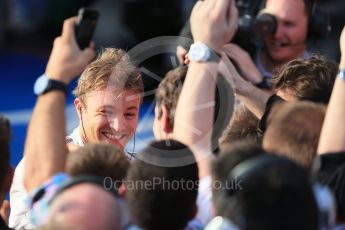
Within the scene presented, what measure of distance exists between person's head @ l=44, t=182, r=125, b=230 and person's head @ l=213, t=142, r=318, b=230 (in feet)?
0.99

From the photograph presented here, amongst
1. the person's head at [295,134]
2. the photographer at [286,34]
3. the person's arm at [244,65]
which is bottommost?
the photographer at [286,34]

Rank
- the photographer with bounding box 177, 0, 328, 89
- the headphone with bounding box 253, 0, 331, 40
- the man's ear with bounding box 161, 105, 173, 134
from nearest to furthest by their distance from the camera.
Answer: the man's ear with bounding box 161, 105, 173, 134 < the photographer with bounding box 177, 0, 328, 89 < the headphone with bounding box 253, 0, 331, 40

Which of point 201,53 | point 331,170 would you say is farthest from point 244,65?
point 331,170

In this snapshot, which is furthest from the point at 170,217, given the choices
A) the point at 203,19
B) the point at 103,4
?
the point at 103,4

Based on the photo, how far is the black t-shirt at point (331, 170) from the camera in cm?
288

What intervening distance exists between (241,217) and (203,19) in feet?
2.84

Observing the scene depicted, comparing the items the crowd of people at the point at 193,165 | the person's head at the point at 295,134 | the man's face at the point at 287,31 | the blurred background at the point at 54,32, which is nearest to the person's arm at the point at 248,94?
the crowd of people at the point at 193,165

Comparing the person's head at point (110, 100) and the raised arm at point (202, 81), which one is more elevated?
the raised arm at point (202, 81)

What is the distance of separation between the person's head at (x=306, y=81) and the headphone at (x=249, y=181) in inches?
52.2

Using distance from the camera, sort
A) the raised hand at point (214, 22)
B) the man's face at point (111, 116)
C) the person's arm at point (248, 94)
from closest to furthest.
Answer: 1. the raised hand at point (214, 22)
2. the person's arm at point (248, 94)
3. the man's face at point (111, 116)

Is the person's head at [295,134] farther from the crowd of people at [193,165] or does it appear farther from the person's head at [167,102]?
the person's head at [167,102]

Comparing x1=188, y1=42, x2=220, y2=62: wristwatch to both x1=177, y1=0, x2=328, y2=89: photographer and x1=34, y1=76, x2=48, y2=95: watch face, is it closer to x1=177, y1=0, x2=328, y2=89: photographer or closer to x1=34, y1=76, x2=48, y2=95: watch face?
x1=34, y1=76, x2=48, y2=95: watch face

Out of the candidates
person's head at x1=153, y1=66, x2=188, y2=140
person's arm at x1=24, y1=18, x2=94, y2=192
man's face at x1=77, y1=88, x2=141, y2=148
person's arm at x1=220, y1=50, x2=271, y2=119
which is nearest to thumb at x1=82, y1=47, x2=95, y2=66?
person's arm at x1=24, y1=18, x2=94, y2=192

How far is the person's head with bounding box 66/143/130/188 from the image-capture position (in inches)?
120
